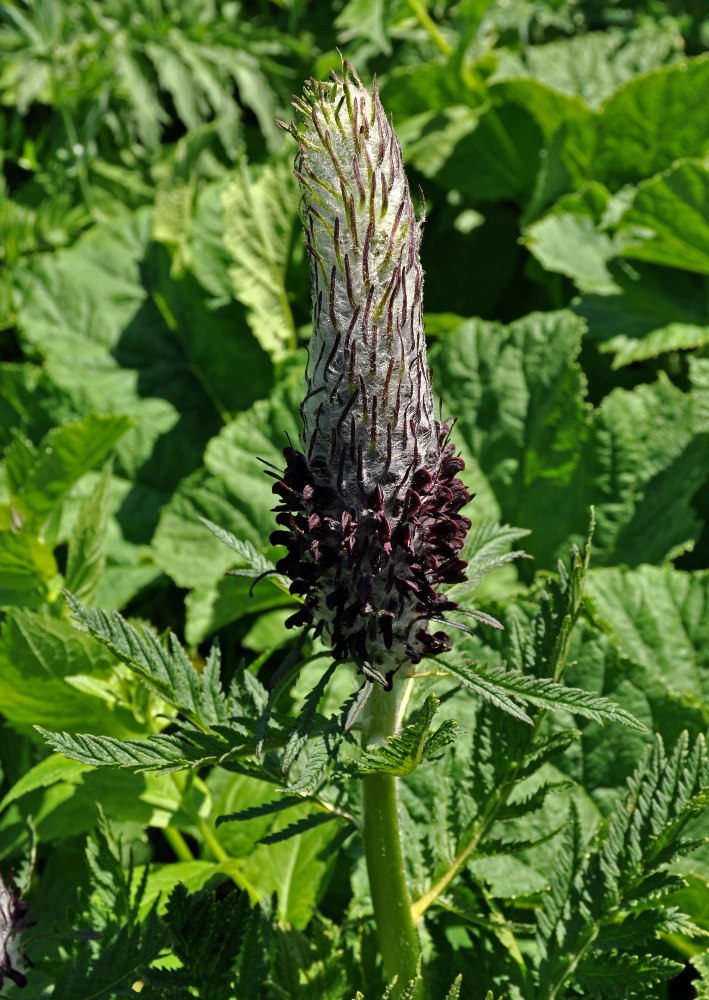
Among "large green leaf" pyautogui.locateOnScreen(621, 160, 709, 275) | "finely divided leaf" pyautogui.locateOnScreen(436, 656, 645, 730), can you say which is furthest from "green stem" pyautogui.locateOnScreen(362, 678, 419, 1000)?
"large green leaf" pyautogui.locateOnScreen(621, 160, 709, 275)

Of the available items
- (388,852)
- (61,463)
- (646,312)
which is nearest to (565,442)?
(646,312)

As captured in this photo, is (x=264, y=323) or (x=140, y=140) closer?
(x=264, y=323)

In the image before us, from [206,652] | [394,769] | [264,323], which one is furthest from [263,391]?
[394,769]

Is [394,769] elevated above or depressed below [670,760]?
above

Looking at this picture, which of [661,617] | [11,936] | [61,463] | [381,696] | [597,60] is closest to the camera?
[381,696]

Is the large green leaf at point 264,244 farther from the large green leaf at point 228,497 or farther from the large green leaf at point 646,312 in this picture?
the large green leaf at point 646,312

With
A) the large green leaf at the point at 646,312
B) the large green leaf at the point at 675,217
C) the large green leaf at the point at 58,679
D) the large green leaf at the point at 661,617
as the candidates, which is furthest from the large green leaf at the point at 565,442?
the large green leaf at the point at 58,679

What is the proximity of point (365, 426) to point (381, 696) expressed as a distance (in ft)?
1.21

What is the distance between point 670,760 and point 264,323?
2.22 m

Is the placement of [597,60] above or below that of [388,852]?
above

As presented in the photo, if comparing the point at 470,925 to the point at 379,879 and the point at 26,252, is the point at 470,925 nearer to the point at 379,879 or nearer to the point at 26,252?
the point at 379,879

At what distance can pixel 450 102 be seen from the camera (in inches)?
143

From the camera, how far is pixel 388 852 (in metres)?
1.37

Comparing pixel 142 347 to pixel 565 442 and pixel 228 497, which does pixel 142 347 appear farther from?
pixel 565 442
